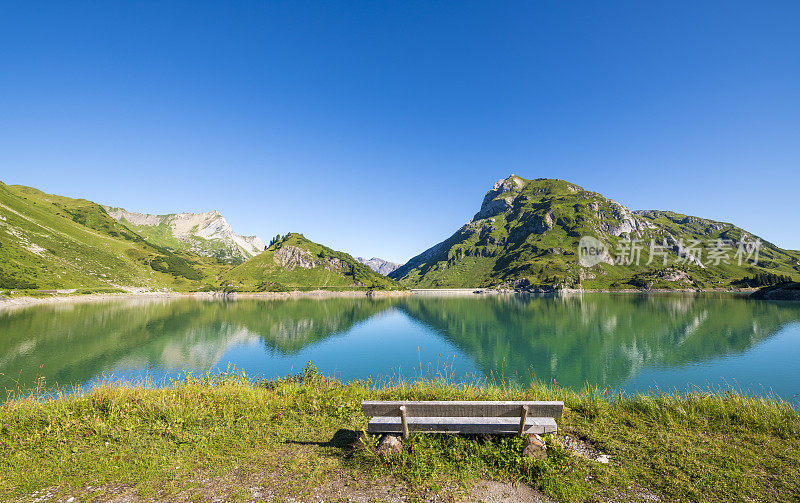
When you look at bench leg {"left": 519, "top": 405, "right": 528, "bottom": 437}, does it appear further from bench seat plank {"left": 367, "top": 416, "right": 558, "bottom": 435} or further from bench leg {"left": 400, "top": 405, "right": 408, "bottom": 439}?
bench leg {"left": 400, "top": 405, "right": 408, "bottom": 439}

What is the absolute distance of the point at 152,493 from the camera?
6.84 meters

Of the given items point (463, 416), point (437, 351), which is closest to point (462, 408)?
point (463, 416)

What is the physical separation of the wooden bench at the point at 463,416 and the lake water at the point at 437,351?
42.8 ft

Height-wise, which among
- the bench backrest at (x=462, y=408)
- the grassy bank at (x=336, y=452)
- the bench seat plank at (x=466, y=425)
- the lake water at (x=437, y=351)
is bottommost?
the lake water at (x=437, y=351)

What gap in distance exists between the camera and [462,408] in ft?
Result: 26.2

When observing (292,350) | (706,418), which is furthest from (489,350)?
(706,418)

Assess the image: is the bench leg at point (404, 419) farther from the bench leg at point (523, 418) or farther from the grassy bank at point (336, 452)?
the bench leg at point (523, 418)

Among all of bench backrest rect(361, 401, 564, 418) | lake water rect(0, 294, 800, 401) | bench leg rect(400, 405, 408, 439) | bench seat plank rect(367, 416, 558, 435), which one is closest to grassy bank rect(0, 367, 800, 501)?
bench seat plank rect(367, 416, 558, 435)

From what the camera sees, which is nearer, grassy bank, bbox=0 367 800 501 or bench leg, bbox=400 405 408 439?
grassy bank, bbox=0 367 800 501

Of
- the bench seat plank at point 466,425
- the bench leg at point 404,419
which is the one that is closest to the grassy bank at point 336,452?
the bench seat plank at point 466,425

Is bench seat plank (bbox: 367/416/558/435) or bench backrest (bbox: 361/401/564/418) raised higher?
bench backrest (bbox: 361/401/564/418)

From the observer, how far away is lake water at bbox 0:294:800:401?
3400cm

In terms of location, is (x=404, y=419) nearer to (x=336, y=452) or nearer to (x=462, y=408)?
(x=462, y=408)

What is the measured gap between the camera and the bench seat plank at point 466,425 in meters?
7.82
